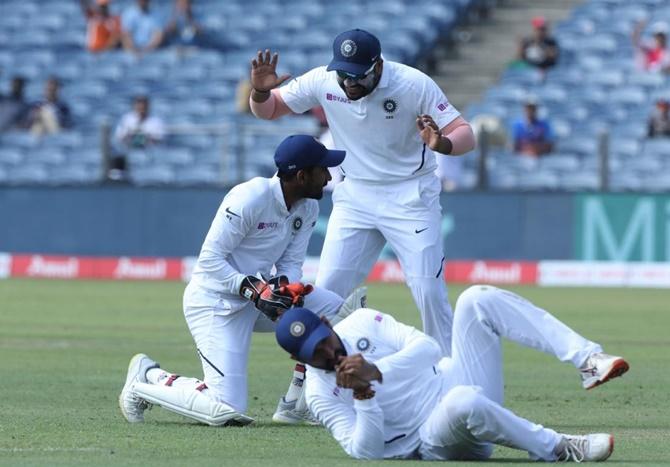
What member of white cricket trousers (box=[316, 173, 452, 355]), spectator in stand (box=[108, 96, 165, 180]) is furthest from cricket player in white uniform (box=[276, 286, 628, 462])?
spectator in stand (box=[108, 96, 165, 180])

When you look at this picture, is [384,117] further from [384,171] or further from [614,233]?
[614,233]

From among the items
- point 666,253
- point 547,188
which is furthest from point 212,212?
point 666,253

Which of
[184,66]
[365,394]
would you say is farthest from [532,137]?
[365,394]

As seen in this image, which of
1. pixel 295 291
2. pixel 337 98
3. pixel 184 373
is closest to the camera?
pixel 295 291

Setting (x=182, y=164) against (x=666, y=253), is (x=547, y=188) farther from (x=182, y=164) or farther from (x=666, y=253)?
(x=182, y=164)

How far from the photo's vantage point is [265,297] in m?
8.35

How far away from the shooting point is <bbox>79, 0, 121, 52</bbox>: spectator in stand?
26.6 m

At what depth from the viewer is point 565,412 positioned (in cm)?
929

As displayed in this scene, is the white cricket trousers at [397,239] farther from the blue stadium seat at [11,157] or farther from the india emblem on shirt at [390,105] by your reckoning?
the blue stadium seat at [11,157]

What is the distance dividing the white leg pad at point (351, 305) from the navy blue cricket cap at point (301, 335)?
230cm

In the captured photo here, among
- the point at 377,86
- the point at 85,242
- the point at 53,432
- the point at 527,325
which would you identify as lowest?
the point at 85,242

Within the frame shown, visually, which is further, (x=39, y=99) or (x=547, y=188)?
(x=39, y=99)

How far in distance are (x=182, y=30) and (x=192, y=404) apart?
18748mm

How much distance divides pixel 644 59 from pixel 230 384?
53.7ft
